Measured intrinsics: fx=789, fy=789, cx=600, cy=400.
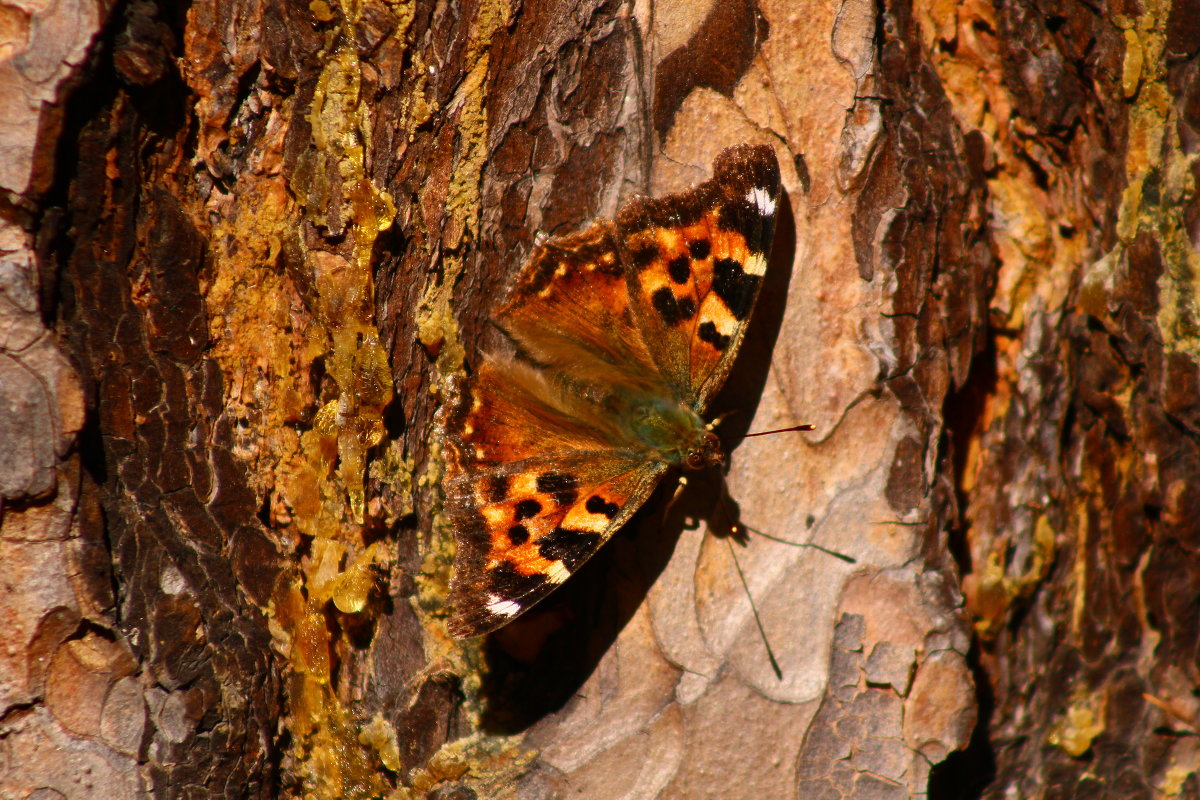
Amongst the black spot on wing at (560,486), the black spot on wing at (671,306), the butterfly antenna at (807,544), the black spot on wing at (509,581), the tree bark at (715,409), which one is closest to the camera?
the tree bark at (715,409)

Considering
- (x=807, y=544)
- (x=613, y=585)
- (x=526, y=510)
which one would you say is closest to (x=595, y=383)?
(x=526, y=510)

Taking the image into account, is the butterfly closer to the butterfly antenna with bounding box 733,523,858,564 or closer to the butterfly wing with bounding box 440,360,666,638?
the butterfly wing with bounding box 440,360,666,638

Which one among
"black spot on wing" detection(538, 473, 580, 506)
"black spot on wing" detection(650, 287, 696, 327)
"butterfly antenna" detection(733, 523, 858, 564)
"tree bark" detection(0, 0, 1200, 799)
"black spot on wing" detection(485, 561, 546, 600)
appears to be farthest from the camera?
"black spot on wing" detection(650, 287, 696, 327)

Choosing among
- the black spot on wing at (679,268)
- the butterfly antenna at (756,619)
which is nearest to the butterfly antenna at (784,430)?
the butterfly antenna at (756,619)

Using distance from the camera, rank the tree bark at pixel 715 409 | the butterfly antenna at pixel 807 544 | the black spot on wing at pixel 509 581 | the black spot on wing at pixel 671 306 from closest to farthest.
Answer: the tree bark at pixel 715 409 < the black spot on wing at pixel 509 581 < the butterfly antenna at pixel 807 544 < the black spot on wing at pixel 671 306

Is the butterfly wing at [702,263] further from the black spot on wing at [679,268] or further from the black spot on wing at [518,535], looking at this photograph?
the black spot on wing at [518,535]

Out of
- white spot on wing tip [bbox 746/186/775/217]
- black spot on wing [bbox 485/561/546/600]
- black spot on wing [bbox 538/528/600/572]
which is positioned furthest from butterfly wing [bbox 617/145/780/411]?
black spot on wing [bbox 485/561/546/600]
